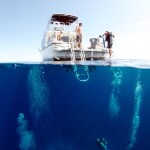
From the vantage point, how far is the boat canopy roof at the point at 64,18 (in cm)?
1685

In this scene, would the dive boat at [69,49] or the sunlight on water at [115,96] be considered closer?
the dive boat at [69,49]

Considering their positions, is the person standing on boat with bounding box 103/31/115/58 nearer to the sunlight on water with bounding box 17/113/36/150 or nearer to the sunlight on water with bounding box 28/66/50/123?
the sunlight on water with bounding box 28/66/50/123

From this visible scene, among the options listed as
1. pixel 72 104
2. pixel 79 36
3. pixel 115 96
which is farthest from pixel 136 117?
pixel 79 36

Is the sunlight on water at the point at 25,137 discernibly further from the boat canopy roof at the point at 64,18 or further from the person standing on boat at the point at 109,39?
the boat canopy roof at the point at 64,18

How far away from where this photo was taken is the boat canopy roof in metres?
16.8

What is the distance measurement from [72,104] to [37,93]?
421 centimetres

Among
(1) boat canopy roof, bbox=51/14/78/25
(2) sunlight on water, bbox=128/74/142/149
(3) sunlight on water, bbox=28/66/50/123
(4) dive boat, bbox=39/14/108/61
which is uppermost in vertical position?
(1) boat canopy roof, bbox=51/14/78/25

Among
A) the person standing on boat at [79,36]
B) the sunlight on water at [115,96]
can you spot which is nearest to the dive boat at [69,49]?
the person standing on boat at [79,36]

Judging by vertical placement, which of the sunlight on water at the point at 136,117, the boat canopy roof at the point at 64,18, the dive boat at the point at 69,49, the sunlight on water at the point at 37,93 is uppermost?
the boat canopy roof at the point at 64,18

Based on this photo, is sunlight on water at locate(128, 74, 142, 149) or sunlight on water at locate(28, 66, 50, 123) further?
sunlight on water at locate(128, 74, 142, 149)

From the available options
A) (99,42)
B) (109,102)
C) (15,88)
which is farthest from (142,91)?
(15,88)

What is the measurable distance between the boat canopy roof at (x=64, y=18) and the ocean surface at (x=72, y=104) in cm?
455

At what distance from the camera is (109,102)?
2016cm

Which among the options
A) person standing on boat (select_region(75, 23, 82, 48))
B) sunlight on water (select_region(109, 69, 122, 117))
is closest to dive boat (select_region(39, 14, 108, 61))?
person standing on boat (select_region(75, 23, 82, 48))
